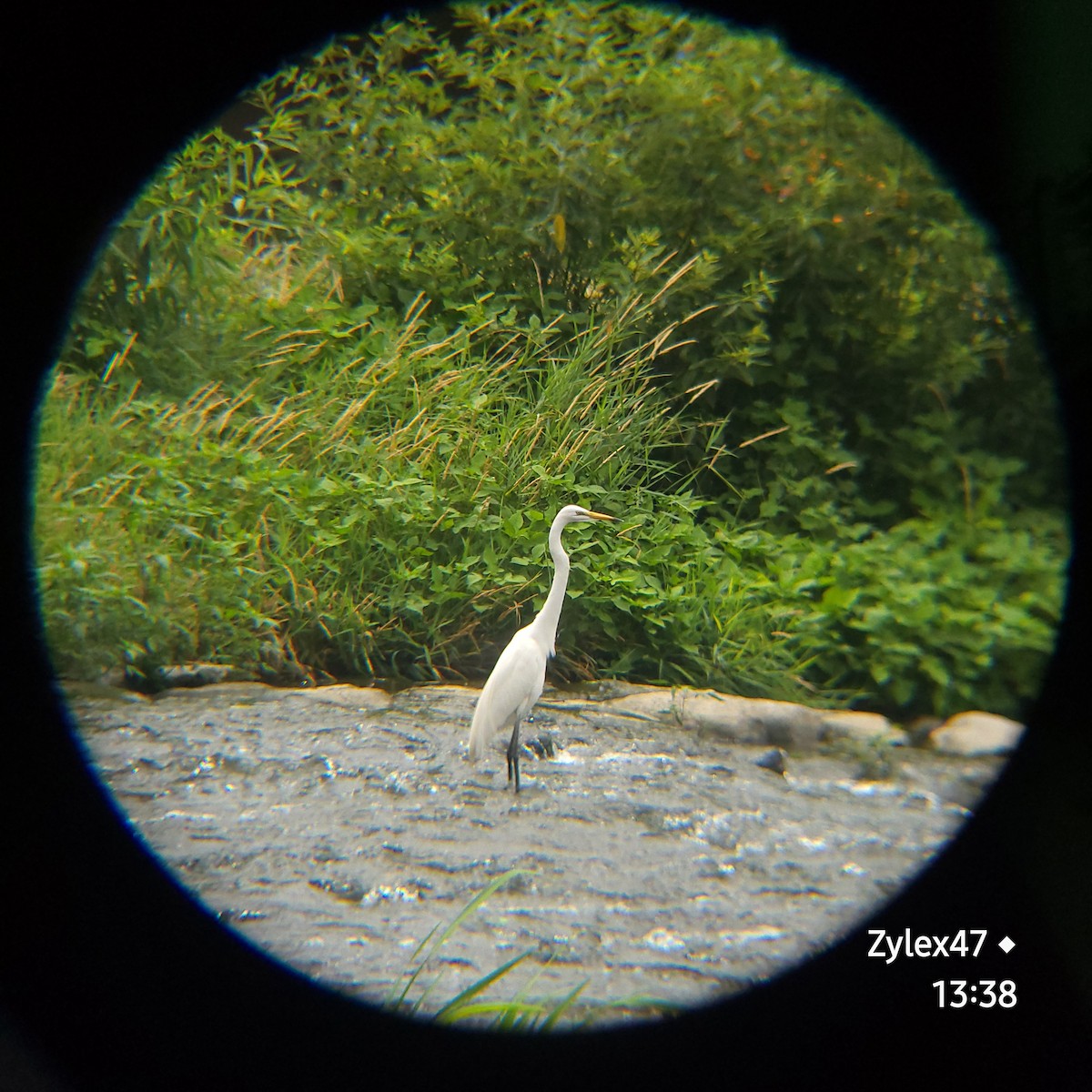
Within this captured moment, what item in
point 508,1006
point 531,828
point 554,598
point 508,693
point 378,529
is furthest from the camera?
point 378,529

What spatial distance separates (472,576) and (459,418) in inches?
34.0

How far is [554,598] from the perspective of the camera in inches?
128

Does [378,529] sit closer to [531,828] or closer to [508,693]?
[508,693]

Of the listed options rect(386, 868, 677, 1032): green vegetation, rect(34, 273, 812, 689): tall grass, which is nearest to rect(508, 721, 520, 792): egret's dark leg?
rect(34, 273, 812, 689): tall grass

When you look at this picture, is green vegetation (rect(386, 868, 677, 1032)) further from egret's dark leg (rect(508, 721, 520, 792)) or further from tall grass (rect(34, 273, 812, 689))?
tall grass (rect(34, 273, 812, 689))

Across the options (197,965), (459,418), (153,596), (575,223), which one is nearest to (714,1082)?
(197,965)

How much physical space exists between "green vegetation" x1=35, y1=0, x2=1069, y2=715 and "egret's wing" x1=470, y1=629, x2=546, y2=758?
2.52 feet

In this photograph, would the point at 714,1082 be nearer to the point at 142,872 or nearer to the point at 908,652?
the point at 142,872

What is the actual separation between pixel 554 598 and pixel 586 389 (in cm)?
154

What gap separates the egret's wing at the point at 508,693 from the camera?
3066 mm

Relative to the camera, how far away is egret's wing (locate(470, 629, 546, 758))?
121 inches

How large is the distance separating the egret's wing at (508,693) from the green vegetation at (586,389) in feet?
2.52

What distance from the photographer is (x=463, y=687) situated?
12.5 feet

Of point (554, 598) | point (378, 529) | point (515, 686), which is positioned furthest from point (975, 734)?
point (378, 529)
